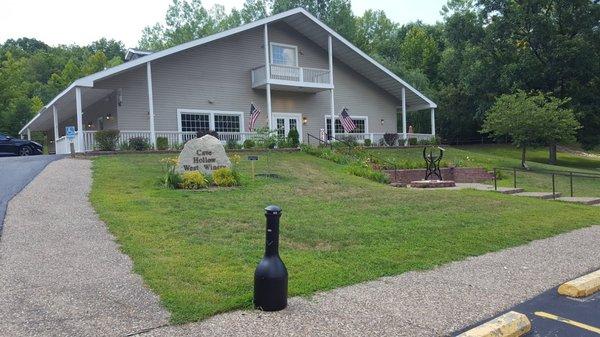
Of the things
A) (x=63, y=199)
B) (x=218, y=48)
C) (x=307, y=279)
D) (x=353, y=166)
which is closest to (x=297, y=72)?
(x=218, y=48)

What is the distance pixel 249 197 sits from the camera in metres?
10.9

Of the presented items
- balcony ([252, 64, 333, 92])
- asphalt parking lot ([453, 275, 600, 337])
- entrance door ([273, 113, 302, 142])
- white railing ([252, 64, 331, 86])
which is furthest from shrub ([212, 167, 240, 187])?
entrance door ([273, 113, 302, 142])

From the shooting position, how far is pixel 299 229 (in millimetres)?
8000

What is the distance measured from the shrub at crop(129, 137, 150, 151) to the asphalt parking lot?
1806 cm

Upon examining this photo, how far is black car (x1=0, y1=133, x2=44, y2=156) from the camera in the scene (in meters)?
23.7

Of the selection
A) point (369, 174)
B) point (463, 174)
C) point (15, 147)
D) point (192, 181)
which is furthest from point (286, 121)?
point (192, 181)

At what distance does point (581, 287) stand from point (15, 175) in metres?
13.4

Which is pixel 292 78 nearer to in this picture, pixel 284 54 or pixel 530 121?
pixel 284 54

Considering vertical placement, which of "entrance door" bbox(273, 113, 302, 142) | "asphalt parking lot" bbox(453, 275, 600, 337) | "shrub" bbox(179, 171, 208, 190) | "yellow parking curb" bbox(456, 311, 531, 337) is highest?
"entrance door" bbox(273, 113, 302, 142)

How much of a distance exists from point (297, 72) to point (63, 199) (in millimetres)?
18658

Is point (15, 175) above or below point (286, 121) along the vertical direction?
below

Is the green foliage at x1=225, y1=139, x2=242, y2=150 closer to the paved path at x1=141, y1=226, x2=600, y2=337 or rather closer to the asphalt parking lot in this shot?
the paved path at x1=141, y1=226, x2=600, y2=337

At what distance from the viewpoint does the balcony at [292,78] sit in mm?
26109

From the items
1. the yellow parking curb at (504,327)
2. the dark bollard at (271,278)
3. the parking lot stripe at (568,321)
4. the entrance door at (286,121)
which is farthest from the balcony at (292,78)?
the yellow parking curb at (504,327)
